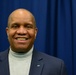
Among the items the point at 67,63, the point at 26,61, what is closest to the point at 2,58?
the point at 26,61

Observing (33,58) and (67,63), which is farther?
(67,63)

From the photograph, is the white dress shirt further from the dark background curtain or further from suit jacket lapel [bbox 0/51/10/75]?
the dark background curtain

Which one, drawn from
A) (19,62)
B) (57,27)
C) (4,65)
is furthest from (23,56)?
(57,27)

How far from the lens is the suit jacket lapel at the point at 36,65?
156 cm

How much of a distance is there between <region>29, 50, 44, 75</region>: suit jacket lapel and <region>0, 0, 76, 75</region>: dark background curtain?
1.40ft

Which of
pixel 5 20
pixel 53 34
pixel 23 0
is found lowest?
pixel 53 34

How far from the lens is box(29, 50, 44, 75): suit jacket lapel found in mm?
1557

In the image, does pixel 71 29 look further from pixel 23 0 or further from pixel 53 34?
pixel 23 0

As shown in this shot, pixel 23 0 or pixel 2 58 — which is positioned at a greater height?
pixel 23 0

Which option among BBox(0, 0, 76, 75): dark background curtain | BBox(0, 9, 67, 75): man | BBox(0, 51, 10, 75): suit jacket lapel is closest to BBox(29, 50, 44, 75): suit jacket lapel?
BBox(0, 9, 67, 75): man

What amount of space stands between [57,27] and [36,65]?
0.59 meters

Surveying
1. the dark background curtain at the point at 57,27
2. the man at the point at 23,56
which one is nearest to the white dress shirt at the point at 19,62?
the man at the point at 23,56

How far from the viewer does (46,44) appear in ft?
6.76

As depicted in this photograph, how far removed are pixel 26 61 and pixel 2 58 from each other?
0.18 meters
